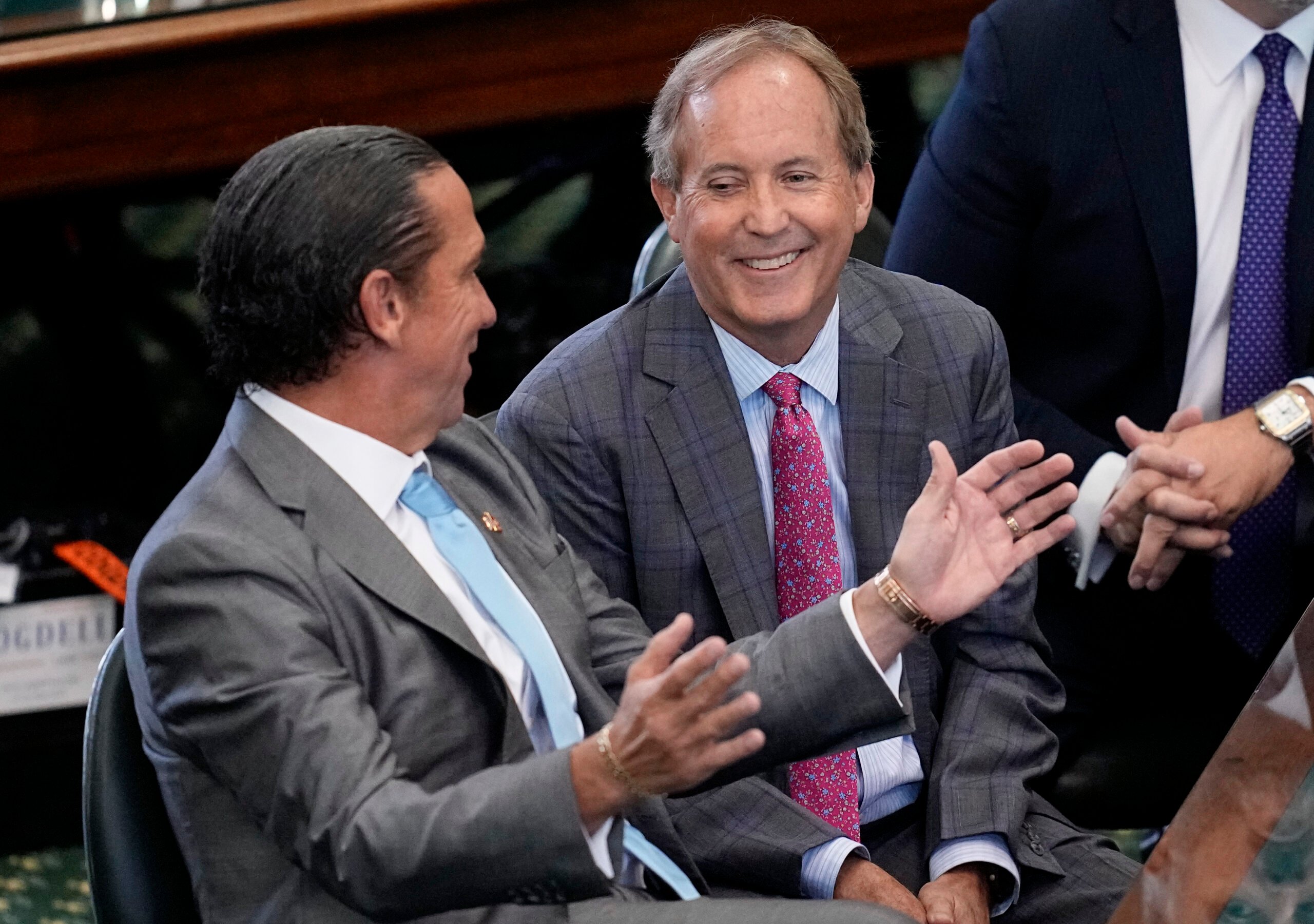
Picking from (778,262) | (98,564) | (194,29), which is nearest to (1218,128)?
(778,262)

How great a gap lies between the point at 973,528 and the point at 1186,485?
0.56 metres

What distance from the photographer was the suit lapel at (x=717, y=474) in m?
1.86

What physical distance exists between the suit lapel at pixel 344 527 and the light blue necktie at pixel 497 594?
6cm

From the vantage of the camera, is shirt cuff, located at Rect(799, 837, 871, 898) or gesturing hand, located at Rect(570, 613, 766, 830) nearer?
gesturing hand, located at Rect(570, 613, 766, 830)

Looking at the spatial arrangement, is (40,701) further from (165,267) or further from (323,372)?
(323,372)

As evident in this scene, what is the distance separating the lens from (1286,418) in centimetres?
215

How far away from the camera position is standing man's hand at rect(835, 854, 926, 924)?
1733 millimetres

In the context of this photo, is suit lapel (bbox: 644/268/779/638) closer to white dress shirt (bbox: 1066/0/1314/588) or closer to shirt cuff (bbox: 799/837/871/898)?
shirt cuff (bbox: 799/837/871/898)

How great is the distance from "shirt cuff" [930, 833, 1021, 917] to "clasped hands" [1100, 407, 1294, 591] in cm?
46

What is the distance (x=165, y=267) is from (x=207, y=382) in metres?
0.22

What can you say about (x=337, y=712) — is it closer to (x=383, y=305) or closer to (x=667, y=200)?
(x=383, y=305)

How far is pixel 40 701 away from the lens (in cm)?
308

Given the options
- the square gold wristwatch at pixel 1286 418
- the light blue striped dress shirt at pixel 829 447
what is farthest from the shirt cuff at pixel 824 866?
the square gold wristwatch at pixel 1286 418

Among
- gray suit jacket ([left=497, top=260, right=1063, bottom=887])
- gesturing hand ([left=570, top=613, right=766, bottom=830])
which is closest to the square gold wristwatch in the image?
gray suit jacket ([left=497, top=260, right=1063, bottom=887])
